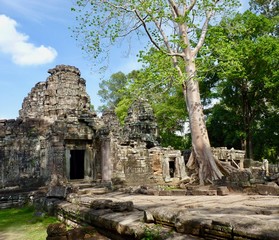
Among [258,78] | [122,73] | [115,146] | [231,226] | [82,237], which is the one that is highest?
[122,73]

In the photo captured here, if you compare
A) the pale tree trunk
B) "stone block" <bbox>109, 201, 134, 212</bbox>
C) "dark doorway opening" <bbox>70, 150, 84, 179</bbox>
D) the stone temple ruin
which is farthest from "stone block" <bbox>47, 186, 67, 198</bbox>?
"dark doorway opening" <bbox>70, 150, 84, 179</bbox>

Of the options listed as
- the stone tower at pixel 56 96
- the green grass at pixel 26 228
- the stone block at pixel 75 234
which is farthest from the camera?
the stone tower at pixel 56 96

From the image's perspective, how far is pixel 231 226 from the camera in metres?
3.21

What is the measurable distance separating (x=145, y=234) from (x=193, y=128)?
877 cm

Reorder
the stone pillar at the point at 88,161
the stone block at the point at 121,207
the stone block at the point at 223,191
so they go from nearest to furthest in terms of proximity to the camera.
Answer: the stone block at the point at 121,207 → the stone block at the point at 223,191 → the stone pillar at the point at 88,161

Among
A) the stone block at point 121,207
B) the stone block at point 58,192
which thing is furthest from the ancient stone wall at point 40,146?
the stone block at point 121,207

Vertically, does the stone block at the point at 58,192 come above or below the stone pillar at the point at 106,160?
below

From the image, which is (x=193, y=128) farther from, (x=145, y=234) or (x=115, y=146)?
(x=145, y=234)

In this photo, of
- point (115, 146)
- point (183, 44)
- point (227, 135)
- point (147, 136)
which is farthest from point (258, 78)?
point (115, 146)

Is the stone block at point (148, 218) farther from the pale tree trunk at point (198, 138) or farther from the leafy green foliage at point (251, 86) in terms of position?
the leafy green foliage at point (251, 86)

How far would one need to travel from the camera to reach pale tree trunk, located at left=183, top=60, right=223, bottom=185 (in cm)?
1127

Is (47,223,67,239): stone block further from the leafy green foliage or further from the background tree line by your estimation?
the leafy green foliage

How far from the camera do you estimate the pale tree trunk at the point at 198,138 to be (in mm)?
11273

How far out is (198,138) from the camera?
1208 cm
